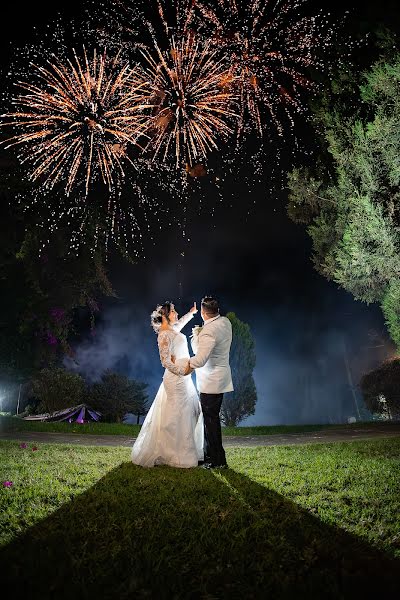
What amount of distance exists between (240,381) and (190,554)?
2338cm

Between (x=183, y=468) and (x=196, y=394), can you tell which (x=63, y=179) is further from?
(x=183, y=468)

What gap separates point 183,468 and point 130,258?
35.8 feet

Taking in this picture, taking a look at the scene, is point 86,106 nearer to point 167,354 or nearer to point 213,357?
point 167,354

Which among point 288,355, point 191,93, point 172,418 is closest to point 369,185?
point 191,93

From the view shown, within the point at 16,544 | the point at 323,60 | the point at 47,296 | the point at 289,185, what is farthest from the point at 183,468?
the point at 323,60

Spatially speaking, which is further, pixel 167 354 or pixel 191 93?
pixel 191 93

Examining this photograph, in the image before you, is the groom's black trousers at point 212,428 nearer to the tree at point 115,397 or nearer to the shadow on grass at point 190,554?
the shadow on grass at point 190,554

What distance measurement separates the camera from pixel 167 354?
6180 mm

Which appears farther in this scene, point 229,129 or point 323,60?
point 323,60

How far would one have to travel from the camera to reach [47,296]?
46.0 feet

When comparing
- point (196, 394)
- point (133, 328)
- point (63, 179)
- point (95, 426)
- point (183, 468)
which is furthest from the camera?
point (133, 328)

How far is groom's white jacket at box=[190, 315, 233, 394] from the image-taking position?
5.76 m

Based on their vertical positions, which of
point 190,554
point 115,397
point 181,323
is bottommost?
point 190,554

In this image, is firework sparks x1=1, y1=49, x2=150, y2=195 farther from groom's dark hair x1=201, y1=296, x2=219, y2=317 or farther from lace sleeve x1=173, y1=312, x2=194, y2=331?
groom's dark hair x1=201, y1=296, x2=219, y2=317
